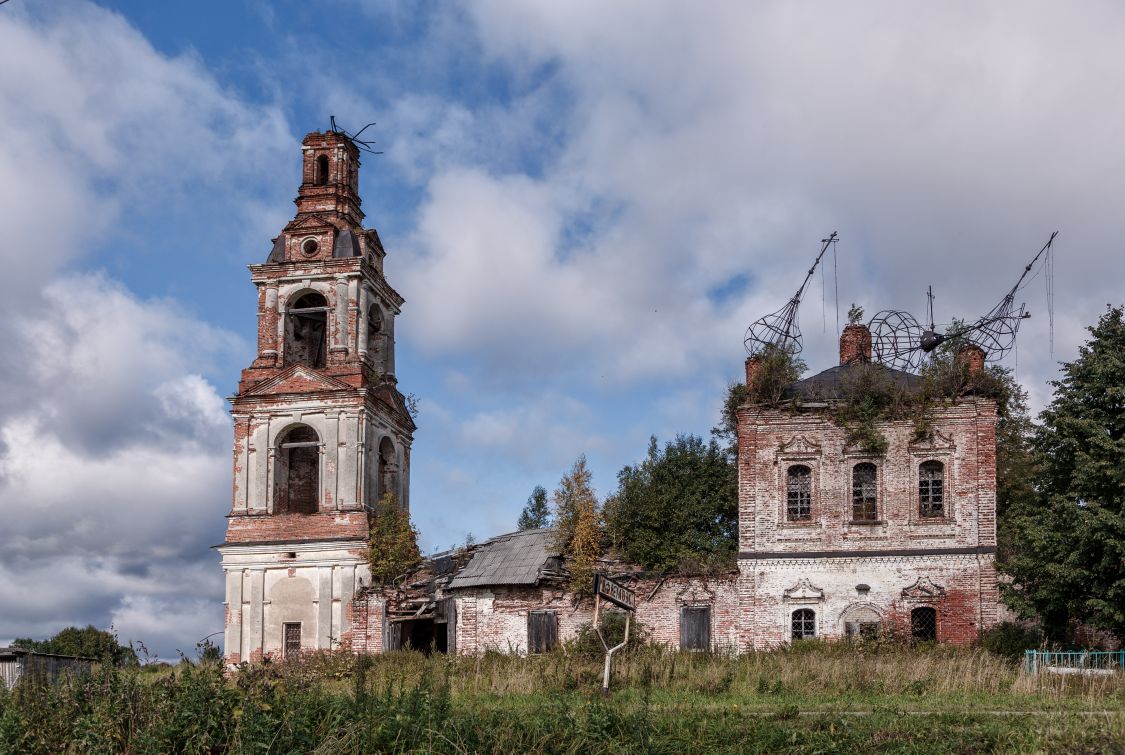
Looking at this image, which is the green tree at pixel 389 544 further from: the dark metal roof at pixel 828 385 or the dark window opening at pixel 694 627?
the dark metal roof at pixel 828 385

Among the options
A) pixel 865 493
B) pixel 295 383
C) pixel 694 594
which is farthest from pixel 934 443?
pixel 295 383

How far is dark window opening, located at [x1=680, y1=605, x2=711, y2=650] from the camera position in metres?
28.2

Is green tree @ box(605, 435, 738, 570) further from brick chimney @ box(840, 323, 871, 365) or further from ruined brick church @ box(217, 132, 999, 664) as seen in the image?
brick chimney @ box(840, 323, 871, 365)

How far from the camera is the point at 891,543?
27844 millimetres

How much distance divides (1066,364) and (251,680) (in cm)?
1734

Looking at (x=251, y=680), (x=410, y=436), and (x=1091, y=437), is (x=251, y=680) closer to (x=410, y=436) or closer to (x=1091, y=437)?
(x=1091, y=437)

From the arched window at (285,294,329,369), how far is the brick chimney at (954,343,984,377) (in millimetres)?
16879

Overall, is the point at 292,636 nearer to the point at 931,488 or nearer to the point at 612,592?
the point at 612,592

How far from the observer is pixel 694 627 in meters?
28.4

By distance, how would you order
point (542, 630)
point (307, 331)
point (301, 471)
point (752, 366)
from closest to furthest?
point (542, 630), point (752, 366), point (301, 471), point (307, 331)

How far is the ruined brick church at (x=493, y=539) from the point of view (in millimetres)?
27688

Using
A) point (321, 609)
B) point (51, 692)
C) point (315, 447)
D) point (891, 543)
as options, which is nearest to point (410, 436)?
point (315, 447)

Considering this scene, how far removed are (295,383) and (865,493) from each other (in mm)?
15236

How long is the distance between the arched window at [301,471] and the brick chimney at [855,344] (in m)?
14.7
